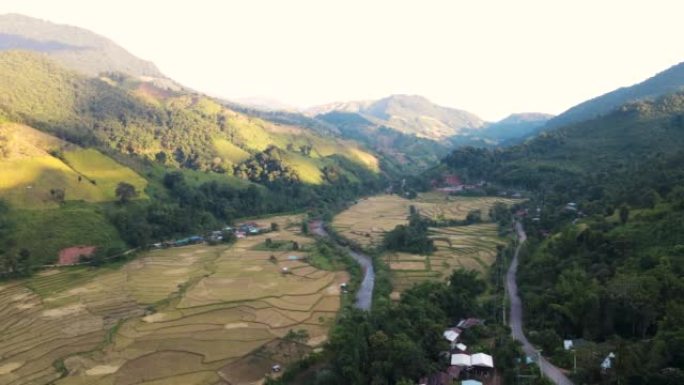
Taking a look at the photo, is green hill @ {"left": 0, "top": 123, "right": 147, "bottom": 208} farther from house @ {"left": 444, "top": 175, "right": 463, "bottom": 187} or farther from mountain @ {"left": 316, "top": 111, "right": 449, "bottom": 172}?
mountain @ {"left": 316, "top": 111, "right": 449, "bottom": 172}

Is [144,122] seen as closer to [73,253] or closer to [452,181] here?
[73,253]

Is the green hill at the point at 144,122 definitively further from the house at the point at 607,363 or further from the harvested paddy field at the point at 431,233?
the house at the point at 607,363

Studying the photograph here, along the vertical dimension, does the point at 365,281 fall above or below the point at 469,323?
below

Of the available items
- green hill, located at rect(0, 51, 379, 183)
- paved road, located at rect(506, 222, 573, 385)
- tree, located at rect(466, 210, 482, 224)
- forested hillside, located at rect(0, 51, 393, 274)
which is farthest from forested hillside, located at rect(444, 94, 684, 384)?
green hill, located at rect(0, 51, 379, 183)

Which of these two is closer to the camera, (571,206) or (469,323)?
(469,323)

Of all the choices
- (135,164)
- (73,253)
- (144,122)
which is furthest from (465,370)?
(144,122)
